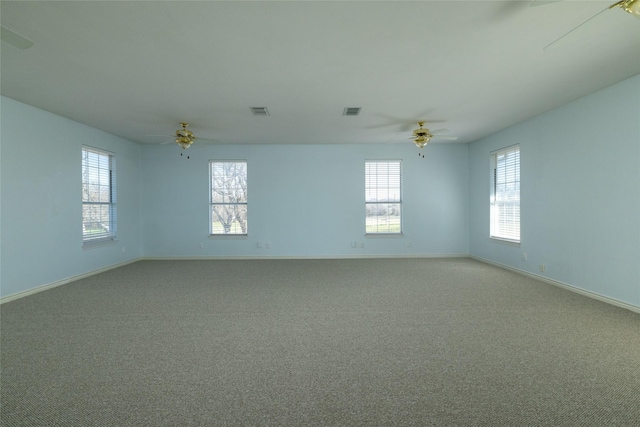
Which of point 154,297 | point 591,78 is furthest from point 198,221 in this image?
point 591,78

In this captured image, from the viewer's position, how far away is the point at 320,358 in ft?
7.64

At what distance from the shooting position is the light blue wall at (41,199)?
Answer: 393 cm

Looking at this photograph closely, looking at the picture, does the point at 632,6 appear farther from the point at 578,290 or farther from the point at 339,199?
the point at 339,199

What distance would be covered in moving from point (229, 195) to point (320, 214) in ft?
7.12

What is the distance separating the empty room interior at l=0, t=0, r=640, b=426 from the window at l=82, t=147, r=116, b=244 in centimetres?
4

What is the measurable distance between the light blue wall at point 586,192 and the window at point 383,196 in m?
2.34

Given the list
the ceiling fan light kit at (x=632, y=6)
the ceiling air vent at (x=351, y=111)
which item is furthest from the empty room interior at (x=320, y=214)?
the ceiling air vent at (x=351, y=111)

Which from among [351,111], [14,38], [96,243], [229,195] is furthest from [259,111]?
[96,243]

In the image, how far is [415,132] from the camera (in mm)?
5184

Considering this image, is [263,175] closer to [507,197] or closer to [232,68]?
[232,68]

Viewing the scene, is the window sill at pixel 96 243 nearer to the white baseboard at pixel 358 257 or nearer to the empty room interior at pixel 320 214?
the empty room interior at pixel 320 214

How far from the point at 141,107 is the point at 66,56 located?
1.44m

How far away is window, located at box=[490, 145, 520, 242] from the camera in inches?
214

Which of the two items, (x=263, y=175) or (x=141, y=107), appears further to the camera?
(x=263, y=175)
